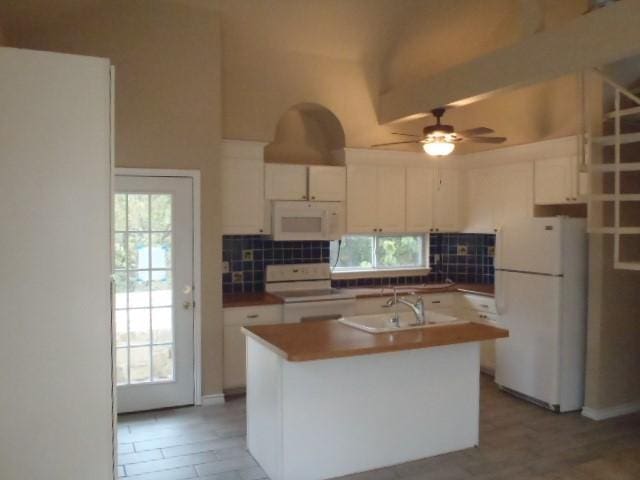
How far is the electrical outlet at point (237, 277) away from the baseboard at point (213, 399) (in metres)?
1.17

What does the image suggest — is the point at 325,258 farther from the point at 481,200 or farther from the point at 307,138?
the point at 481,200

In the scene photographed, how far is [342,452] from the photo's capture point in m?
3.37

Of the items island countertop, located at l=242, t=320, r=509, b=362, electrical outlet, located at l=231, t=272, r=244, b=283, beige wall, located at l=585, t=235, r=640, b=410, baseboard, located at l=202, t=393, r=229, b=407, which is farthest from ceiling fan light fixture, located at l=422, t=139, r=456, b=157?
baseboard, located at l=202, t=393, r=229, b=407

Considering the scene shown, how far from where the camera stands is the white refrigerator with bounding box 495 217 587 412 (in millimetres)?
4477

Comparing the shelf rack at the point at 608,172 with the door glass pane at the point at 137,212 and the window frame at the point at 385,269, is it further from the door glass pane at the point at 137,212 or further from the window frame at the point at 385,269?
the door glass pane at the point at 137,212

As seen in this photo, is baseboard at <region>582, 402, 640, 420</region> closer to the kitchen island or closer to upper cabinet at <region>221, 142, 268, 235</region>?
the kitchen island

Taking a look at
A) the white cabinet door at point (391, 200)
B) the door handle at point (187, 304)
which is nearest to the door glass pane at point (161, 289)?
the door handle at point (187, 304)

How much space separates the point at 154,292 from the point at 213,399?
1088 millimetres

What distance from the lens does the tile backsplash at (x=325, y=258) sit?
212 inches

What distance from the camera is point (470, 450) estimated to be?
3736 millimetres

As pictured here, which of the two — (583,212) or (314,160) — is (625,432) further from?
(314,160)

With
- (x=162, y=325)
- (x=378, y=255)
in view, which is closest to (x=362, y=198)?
(x=378, y=255)

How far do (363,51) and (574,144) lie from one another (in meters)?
2.27

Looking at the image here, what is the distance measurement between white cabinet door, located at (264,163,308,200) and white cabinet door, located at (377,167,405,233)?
0.92 metres
